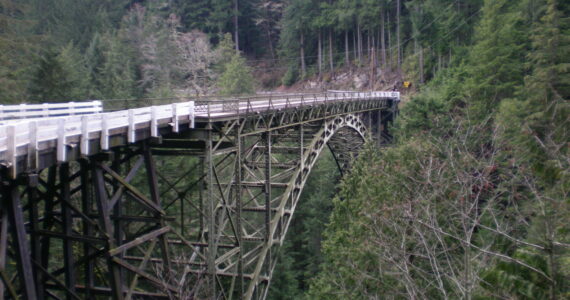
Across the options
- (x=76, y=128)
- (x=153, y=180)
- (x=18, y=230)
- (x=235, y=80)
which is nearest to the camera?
(x=18, y=230)

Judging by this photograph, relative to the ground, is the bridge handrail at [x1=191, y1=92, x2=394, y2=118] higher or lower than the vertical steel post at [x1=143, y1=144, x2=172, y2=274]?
higher

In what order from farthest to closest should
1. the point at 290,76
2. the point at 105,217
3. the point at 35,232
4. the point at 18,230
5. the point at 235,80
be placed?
the point at 290,76 → the point at 235,80 → the point at 35,232 → the point at 105,217 → the point at 18,230

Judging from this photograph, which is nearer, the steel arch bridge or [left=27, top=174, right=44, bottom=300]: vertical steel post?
the steel arch bridge

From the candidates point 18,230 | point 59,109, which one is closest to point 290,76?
point 59,109

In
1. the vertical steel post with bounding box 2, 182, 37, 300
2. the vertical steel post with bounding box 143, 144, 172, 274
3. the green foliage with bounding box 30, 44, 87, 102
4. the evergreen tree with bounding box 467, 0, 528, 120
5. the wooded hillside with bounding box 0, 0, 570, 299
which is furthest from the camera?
the green foliage with bounding box 30, 44, 87, 102

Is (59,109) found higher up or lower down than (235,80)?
lower down

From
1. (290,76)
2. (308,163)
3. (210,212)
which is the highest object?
(290,76)

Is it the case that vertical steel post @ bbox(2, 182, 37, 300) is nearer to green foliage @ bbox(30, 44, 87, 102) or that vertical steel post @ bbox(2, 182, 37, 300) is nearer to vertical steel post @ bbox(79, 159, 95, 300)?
vertical steel post @ bbox(79, 159, 95, 300)

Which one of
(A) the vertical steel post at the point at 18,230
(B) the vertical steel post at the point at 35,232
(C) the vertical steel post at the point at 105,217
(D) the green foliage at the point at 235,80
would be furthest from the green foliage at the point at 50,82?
(A) the vertical steel post at the point at 18,230

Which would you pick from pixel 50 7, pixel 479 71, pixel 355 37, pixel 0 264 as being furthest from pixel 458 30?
pixel 50 7

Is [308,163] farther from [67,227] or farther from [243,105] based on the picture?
[67,227]

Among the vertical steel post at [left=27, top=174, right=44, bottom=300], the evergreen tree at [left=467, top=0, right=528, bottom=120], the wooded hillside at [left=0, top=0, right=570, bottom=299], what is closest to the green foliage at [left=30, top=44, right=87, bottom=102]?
the wooded hillside at [left=0, top=0, right=570, bottom=299]

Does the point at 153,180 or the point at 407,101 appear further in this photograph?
the point at 407,101

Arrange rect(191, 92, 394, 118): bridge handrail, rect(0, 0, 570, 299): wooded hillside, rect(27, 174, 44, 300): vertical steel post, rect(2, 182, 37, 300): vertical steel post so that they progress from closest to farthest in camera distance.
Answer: rect(2, 182, 37, 300): vertical steel post < rect(27, 174, 44, 300): vertical steel post < rect(0, 0, 570, 299): wooded hillside < rect(191, 92, 394, 118): bridge handrail
